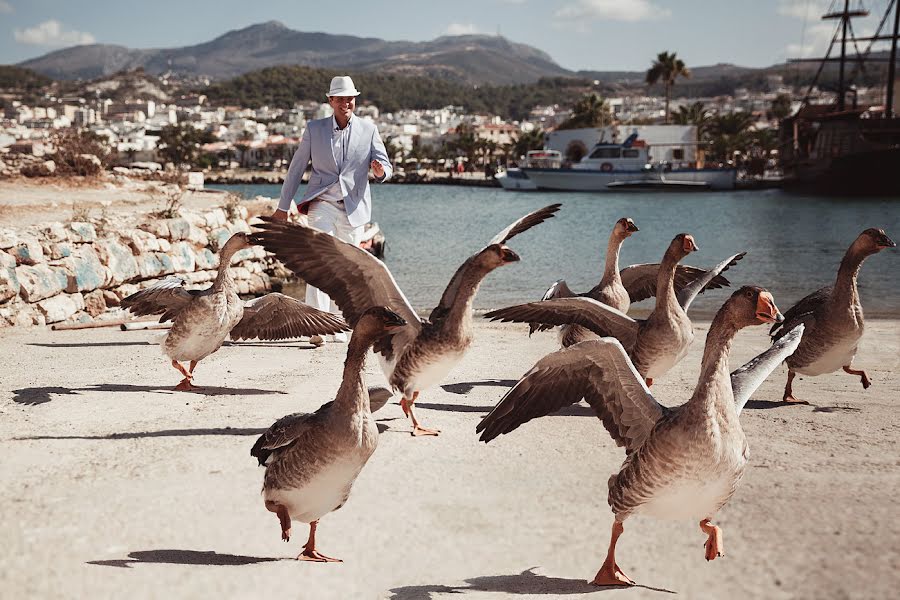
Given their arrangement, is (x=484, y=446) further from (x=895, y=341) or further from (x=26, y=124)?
(x=26, y=124)

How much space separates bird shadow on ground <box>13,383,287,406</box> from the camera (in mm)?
7053

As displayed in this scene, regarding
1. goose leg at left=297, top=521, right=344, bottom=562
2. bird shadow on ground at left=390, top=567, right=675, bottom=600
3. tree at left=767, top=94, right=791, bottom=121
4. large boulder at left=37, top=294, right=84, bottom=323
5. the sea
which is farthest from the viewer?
tree at left=767, top=94, right=791, bottom=121

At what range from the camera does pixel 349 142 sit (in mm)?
8578

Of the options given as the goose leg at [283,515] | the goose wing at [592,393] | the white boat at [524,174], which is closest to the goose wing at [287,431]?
the goose leg at [283,515]

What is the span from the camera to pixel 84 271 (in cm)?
1284

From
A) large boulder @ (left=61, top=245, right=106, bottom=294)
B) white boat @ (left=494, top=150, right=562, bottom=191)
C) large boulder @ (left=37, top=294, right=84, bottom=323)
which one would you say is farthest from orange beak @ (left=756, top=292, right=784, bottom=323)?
white boat @ (left=494, top=150, right=562, bottom=191)

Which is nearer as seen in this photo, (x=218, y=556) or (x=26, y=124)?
(x=218, y=556)

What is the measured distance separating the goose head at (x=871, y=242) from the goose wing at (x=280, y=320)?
4446mm

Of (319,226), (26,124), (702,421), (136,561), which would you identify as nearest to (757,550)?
(702,421)

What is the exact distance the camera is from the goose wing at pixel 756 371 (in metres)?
4.20

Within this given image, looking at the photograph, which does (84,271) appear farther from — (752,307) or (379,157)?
(752,307)

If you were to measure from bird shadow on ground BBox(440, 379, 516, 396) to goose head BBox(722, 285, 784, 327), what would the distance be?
415cm

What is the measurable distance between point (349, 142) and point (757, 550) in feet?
18.6

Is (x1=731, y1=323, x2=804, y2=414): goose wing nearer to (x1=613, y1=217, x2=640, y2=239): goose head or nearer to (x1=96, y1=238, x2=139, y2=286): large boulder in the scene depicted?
(x1=613, y1=217, x2=640, y2=239): goose head
